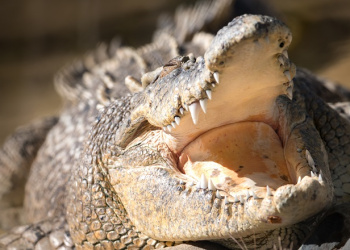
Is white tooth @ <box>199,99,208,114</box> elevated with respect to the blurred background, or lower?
elevated

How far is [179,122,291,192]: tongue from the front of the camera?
8.36 feet

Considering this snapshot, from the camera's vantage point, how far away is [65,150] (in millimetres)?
4074

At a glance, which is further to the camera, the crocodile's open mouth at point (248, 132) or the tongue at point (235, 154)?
the tongue at point (235, 154)

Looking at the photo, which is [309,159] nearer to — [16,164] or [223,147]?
[223,147]

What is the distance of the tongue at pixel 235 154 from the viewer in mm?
2549

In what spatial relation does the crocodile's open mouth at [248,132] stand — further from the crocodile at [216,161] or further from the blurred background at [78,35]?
the blurred background at [78,35]

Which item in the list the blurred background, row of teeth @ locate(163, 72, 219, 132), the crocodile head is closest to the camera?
the crocodile head

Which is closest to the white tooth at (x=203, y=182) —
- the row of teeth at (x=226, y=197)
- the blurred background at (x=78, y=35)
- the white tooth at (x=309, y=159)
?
the row of teeth at (x=226, y=197)

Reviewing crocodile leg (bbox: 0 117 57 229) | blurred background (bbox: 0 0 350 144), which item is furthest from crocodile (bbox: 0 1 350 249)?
blurred background (bbox: 0 0 350 144)

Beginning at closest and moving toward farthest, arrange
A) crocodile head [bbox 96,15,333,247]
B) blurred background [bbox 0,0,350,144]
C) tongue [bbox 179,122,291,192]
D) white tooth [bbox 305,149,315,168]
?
1. crocodile head [bbox 96,15,333,247]
2. white tooth [bbox 305,149,315,168]
3. tongue [bbox 179,122,291,192]
4. blurred background [bbox 0,0,350,144]

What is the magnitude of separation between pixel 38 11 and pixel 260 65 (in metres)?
7.54

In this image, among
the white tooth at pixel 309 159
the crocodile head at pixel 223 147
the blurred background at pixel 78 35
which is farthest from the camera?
the blurred background at pixel 78 35

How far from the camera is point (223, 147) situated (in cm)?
267

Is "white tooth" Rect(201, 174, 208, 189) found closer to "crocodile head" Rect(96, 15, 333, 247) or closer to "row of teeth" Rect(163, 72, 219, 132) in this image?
"crocodile head" Rect(96, 15, 333, 247)
